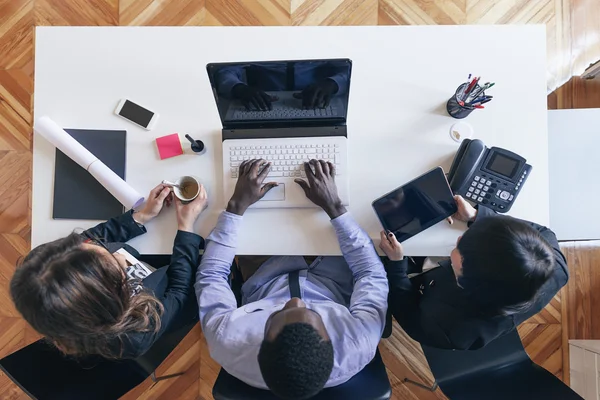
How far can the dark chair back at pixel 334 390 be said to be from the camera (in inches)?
38.9

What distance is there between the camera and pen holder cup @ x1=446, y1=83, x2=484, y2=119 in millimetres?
1043

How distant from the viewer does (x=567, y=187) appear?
48.8 inches

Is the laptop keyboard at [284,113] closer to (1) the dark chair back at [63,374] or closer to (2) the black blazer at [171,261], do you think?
(2) the black blazer at [171,261]

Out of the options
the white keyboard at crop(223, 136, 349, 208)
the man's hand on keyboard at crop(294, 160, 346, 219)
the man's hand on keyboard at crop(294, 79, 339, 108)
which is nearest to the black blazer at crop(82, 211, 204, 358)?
the white keyboard at crop(223, 136, 349, 208)

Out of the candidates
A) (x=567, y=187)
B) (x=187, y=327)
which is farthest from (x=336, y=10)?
(x=187, y=327)

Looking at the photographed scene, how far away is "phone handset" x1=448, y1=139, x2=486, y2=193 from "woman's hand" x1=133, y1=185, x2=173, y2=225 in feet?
2.53

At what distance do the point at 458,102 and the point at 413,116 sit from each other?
0.12 meters

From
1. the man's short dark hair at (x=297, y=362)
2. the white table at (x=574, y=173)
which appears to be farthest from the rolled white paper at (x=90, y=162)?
the white table at (x=574, y=173)

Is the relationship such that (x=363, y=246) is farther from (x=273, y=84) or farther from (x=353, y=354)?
(x=273, y=84)

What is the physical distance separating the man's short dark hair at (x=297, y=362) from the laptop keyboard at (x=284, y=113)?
1.70ft

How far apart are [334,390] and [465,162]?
67 centimetres

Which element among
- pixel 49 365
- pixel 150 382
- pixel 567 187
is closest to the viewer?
pixel 49 365

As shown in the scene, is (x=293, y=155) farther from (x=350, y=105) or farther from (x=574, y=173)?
(x=574, y=173)

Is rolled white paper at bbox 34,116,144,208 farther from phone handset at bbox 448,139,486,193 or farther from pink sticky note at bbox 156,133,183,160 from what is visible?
phone handset at bbox 448,139,486,193
